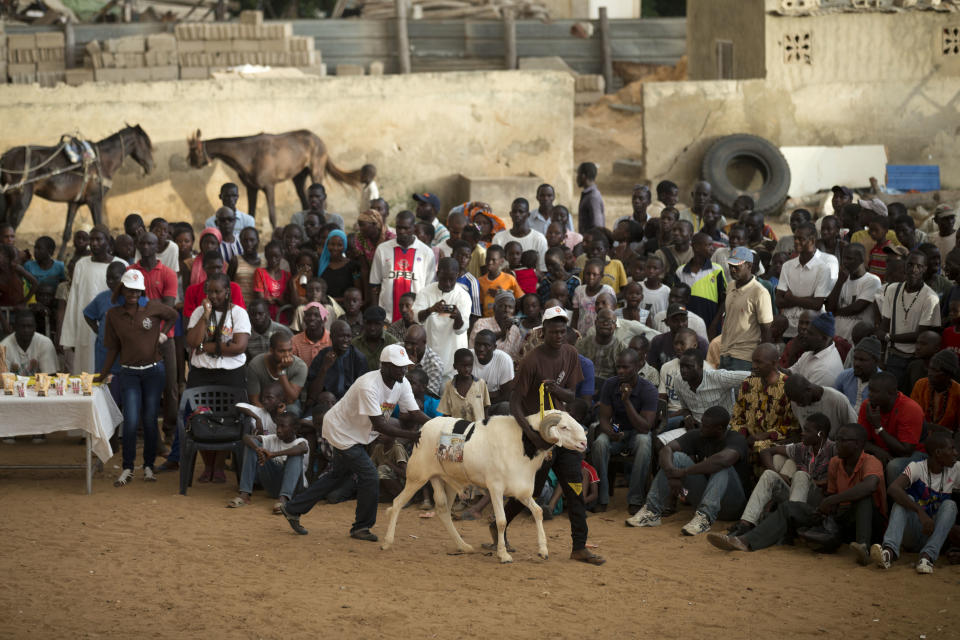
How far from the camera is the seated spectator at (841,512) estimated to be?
8.62m

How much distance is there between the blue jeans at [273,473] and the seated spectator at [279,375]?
45 cm

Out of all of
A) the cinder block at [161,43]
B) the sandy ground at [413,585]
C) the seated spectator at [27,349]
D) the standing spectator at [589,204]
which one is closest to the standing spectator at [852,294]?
the sandy ground at [413,585]

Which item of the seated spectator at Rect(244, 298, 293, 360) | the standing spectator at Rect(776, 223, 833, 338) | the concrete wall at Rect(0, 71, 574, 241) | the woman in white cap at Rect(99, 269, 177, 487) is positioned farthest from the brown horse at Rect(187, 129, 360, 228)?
the standing spectator at Rect(776, 223, 833, 338)

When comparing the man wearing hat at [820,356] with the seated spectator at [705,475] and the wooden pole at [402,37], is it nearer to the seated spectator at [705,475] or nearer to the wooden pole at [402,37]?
the seated spectator at [705,475]

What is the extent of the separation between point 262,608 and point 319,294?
14.3ft

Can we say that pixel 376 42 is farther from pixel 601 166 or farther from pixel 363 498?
pixel 363 498

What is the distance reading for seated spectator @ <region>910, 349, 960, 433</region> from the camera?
8969 mm

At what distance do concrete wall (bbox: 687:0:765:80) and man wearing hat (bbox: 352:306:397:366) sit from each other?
11337 mm

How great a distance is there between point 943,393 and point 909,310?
130cm

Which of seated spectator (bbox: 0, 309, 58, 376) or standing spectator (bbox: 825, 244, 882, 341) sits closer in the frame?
standing spectator (bbox: 825, 244, 882, 341)

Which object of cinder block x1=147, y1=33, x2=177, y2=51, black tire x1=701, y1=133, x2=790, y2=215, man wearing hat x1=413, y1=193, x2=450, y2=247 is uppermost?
cinder block x1=147, y1=33, x2=177, y2=51

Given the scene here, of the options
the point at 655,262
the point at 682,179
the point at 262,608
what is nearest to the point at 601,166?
the point at 682,179

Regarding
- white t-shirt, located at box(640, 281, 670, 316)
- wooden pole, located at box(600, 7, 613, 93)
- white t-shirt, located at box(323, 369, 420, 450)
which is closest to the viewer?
white t-shirt, located at box(323, 369, 420, 450)

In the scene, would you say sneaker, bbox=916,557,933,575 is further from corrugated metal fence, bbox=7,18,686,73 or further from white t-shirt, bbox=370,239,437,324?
corrugated metal fence, bbox=7,18,686,73
